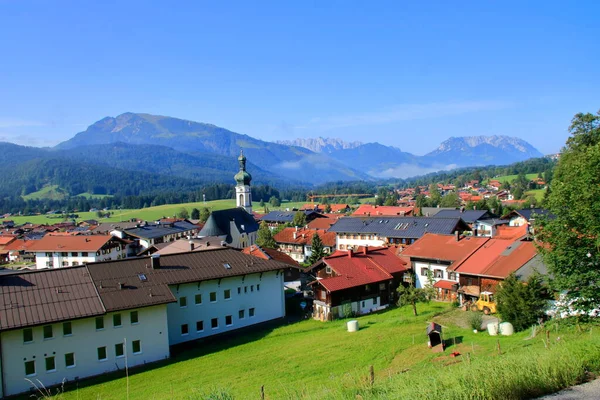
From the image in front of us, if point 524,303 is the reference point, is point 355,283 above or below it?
below

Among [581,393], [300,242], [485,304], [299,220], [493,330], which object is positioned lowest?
[485,304]

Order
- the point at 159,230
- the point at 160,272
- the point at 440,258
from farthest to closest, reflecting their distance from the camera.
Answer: the point at 159,230
the point at 440,258
the point at 160,272

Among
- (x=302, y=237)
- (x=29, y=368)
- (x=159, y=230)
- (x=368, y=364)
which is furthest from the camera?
(x=159, y=230)

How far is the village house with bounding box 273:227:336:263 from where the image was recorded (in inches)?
2857

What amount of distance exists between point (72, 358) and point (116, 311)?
3418 millimetres

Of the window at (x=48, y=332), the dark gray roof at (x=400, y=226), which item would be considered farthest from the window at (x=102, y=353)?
the dark gray roof at (x=400, y=226)

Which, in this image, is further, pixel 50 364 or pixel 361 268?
pixel 361 268

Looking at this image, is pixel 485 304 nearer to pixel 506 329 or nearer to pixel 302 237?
pixel 506 329

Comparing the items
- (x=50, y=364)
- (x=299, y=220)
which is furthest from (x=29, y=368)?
(x=299, y=220)

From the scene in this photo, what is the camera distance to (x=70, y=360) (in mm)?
26688

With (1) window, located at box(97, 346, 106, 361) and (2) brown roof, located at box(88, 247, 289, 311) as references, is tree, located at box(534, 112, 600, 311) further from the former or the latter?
(1) window, located at box(97, 346, 106, 361)

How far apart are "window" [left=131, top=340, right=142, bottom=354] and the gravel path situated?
25105 mm

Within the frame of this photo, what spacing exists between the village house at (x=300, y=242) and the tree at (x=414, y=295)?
32494 mm

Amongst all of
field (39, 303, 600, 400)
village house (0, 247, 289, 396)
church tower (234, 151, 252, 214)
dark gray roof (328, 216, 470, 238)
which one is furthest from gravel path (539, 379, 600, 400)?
church tower (234, 151, 252, 214)
